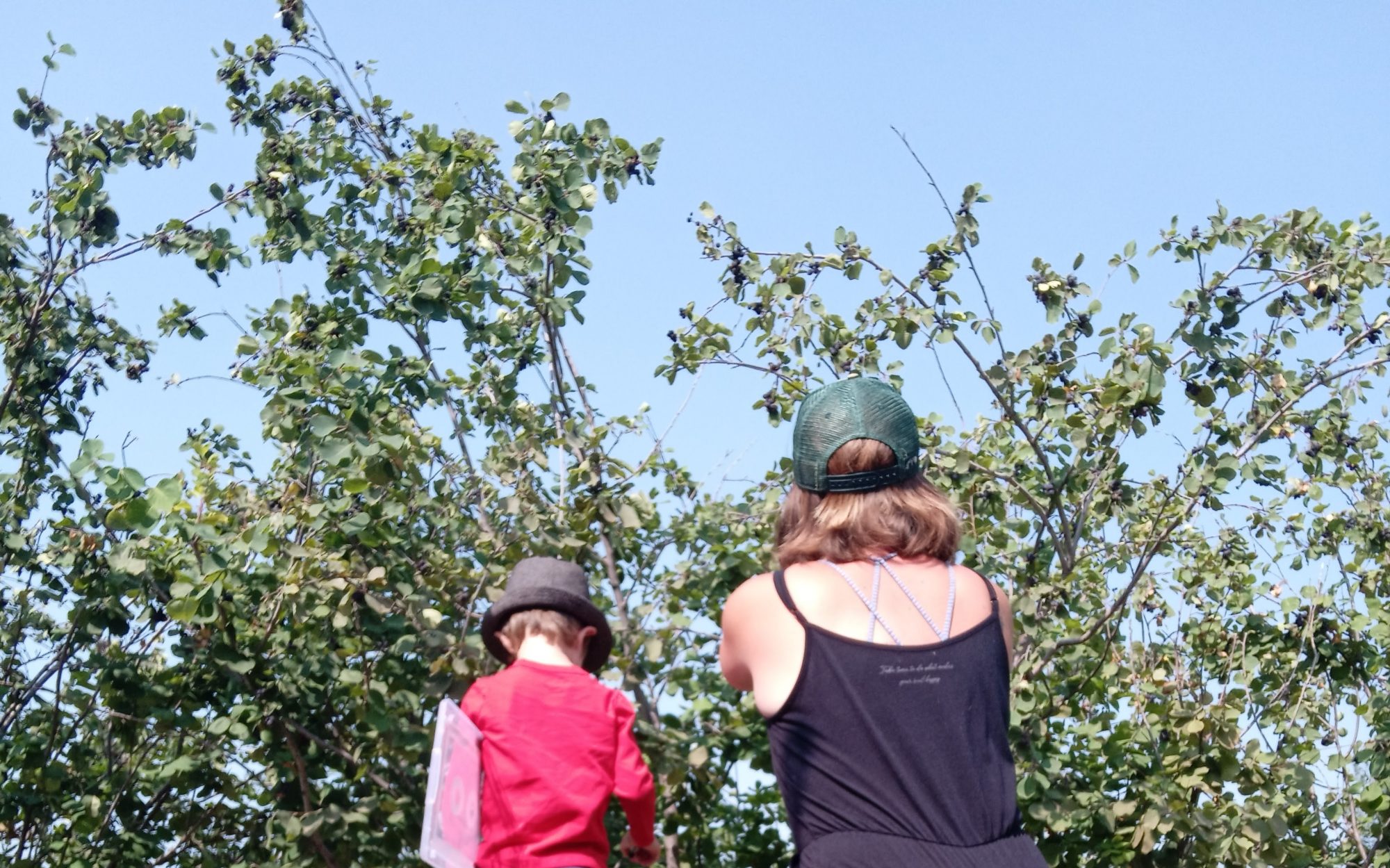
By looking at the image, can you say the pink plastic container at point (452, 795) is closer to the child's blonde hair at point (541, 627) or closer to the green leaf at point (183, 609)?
the child's blonde hair at point (541, 627)

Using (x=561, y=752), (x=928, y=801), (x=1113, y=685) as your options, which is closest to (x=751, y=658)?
(x=928, y=801)

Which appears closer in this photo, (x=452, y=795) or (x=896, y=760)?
(x=896, y=760)

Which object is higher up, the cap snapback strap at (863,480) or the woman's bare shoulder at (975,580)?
the cap snapback strap at (863,480)

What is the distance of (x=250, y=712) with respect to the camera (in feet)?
11.9

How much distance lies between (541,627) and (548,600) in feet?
0.22

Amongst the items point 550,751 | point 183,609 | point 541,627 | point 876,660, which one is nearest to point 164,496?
point 183,609

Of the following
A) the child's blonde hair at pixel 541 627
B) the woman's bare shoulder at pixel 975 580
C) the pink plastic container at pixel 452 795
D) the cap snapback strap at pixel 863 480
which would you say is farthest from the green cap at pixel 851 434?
the child's blonde hair at pixel 541 627

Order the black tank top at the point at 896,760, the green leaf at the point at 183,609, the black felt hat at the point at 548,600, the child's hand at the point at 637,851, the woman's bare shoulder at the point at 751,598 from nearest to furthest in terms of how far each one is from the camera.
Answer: the black tank top at the point at 896,760 → the woman's bare shoulder at the point at 751,598 → the child's hand at the point at 637,851 → the black felt hat at the point at 548,600 → the green leaf at the point at 183,609

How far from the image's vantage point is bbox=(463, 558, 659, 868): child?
2.81 metres

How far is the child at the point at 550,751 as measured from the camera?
9.21 ft

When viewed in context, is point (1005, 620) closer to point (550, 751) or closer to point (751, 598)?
point (751, 598)

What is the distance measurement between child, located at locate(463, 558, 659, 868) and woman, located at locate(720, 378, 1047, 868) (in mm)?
848

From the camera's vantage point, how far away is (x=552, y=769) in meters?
2.84

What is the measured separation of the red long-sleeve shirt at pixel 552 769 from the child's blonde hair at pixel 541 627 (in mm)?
118
